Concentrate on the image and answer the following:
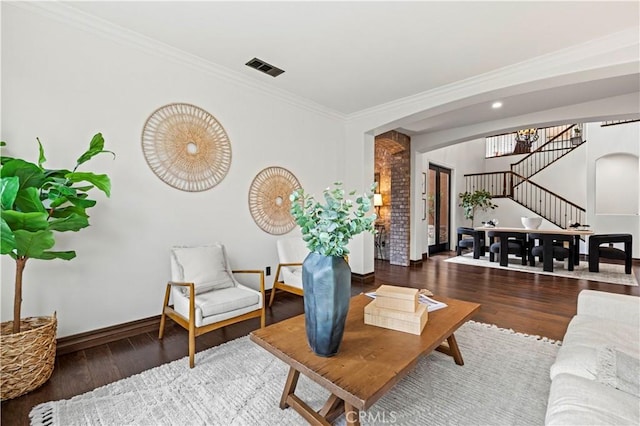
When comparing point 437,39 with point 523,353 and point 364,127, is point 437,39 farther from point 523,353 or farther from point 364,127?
point 523,353

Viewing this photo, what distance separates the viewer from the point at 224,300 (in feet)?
8.23

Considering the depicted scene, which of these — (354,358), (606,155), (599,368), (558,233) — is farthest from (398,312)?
(606,155)

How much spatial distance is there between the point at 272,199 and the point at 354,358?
282 centimetres

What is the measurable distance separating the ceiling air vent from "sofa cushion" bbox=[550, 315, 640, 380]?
3556 mm

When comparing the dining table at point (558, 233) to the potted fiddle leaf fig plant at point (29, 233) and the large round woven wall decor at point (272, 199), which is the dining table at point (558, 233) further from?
the potted fiddle leaf fig plant at point (29, 233)

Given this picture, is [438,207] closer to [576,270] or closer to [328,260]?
[576,270]

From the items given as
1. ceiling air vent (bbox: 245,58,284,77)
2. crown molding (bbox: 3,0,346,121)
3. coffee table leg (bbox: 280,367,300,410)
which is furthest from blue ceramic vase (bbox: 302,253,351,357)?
crown molding (bbox: 3,0,346,121)

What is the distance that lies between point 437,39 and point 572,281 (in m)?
4.62

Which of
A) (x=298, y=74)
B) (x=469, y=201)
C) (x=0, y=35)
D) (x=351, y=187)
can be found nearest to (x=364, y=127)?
(x=351, y=187)

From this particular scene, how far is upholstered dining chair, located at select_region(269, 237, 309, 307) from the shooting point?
137 inches

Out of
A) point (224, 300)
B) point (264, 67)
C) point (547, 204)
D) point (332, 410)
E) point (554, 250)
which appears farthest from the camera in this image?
point (547, 204)

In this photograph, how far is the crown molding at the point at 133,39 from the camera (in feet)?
7.72

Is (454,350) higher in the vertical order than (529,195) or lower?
lower

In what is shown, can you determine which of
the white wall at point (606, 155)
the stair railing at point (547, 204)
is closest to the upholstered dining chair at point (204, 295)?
the white wall at point (606, 155)
